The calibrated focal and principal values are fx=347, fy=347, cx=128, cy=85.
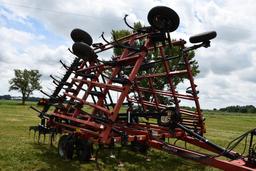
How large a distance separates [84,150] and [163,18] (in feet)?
11.1

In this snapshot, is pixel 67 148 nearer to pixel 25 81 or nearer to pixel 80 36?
pixel 80 36

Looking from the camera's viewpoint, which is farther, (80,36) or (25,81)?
(25,81)

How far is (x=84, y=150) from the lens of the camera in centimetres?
780

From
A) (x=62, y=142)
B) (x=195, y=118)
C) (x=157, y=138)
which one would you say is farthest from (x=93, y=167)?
(x=195, y=118)

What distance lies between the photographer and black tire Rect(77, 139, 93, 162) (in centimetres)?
773

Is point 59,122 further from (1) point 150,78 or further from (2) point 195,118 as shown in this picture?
(2) point 195,118

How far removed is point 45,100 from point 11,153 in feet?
7.97

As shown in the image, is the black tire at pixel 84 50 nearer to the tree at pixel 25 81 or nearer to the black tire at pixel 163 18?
the black tire at pixel 163 18

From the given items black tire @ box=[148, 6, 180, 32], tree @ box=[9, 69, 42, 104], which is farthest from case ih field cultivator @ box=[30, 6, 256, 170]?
tree @ box=[9, 69, 42, 104]

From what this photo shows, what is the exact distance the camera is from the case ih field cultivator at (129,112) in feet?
22.4

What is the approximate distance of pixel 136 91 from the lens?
35.4ft

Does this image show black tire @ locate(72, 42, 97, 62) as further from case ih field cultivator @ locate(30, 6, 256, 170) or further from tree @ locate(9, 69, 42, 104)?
tree @ locate(9, 69, 42, 104)

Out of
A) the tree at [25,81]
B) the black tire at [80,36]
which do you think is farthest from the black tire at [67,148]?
the tree at [25,81]

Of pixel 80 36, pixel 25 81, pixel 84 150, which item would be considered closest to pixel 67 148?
pixel 84 150
